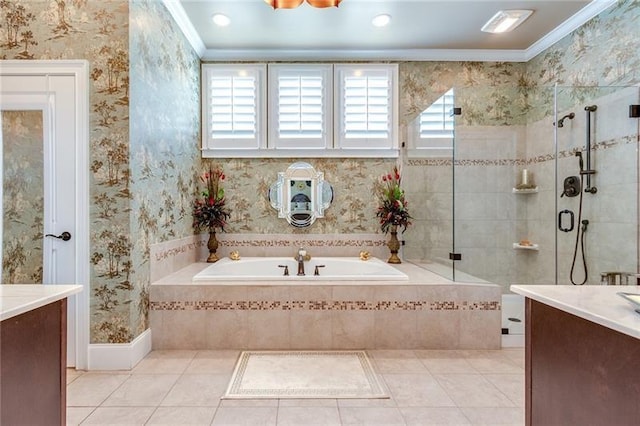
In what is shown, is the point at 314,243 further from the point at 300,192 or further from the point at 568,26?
the point at 568,26

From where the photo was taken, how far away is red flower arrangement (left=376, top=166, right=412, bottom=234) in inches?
137

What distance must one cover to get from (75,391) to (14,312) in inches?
55.4

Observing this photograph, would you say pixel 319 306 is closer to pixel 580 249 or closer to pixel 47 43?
pixel 580 249

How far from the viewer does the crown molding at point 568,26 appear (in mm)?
2709

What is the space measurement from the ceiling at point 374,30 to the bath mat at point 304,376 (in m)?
2.72

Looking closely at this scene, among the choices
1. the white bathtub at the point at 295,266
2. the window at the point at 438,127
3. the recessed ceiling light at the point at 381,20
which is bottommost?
the white bathtub at the point at 295,266

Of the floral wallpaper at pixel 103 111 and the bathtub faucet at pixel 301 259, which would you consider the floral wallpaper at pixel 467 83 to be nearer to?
the bathtub faucet at pixel 301 259

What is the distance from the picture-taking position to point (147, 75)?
2.50 meters

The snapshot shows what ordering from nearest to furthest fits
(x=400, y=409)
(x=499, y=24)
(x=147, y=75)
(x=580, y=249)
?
1. (x=400, y=409)
2. (x=147, y=75)
3. (x=580, y=249)
4. (x=499, y=24)

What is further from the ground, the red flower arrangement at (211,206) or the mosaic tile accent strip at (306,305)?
the red flower arrangement at (211,206)

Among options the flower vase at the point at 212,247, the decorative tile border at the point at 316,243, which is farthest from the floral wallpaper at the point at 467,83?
the flower vase at the point at 212,247

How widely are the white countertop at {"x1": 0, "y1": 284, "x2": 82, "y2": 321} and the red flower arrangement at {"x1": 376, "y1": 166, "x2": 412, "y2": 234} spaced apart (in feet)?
9.03

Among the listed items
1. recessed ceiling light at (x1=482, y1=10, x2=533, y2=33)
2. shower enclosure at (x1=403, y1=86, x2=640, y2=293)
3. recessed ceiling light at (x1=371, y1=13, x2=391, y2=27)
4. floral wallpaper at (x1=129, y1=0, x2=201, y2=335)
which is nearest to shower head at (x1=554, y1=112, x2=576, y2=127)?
shower enclosure at (x1=403, y1=86, x2=640, y2=293)

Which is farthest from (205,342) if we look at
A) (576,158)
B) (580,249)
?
(576,158)
